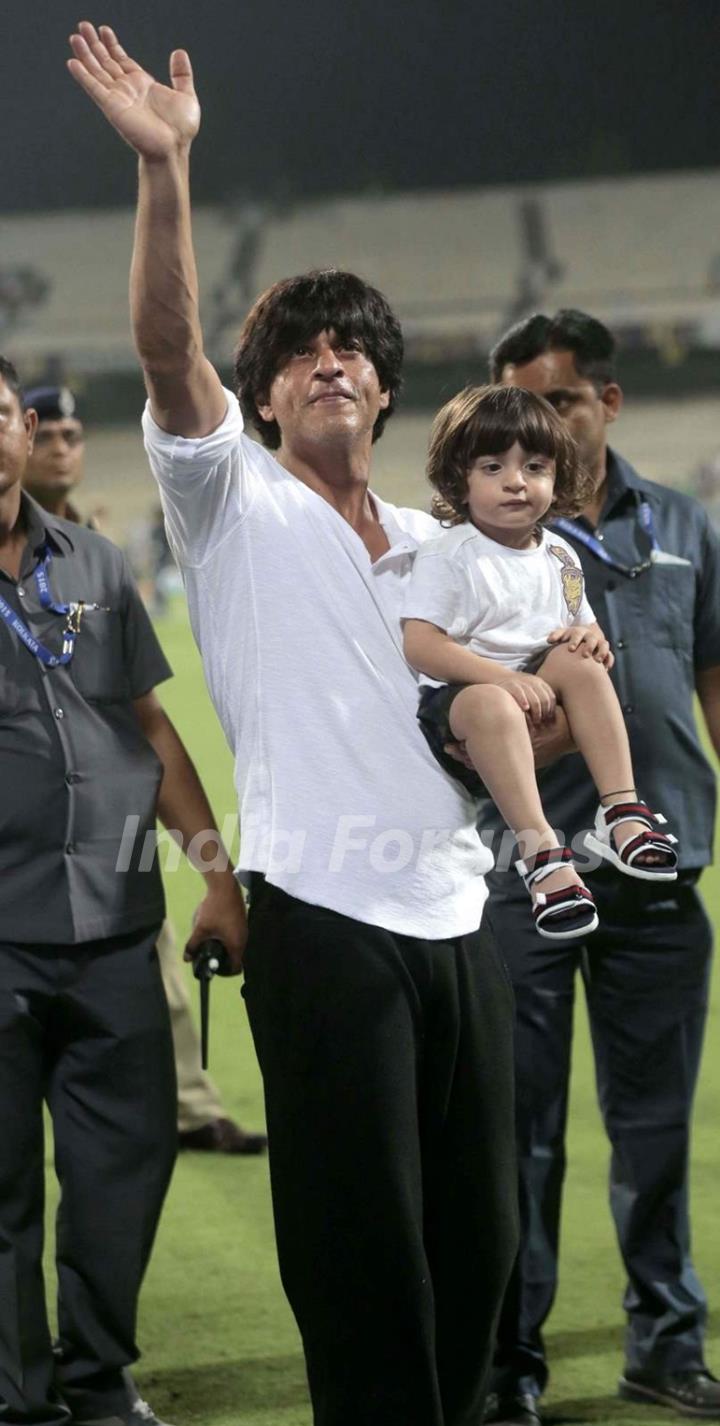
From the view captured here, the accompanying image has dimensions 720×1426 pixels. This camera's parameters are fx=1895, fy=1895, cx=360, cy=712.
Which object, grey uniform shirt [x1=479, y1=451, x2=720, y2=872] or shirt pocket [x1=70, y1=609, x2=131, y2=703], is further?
grey uniform shirt [x1=479, y1=451, x2=720, y2=872]

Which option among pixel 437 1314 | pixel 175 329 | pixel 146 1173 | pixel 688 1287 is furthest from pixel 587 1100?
pixel 175 329

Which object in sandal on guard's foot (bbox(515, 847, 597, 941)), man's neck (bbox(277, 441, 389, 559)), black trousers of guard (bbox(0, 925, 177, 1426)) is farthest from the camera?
black trousers of guard (bbox(0, 925, 177, 1426))

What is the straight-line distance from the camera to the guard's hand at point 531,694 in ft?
6.47

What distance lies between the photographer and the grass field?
2.83 meters

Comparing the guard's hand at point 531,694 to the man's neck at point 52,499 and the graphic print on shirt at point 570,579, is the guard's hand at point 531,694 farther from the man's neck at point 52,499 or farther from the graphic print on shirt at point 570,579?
the man's neck at point 52,499

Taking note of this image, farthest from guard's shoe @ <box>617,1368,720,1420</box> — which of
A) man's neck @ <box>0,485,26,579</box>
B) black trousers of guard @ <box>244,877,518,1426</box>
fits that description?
man's neck @ <box>0,485,26,579</box>

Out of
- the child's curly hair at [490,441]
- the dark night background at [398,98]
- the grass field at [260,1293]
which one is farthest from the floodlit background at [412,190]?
the child's curly hair at [490,441]

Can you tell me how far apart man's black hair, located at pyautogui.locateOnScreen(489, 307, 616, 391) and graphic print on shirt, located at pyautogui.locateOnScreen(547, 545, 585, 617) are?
0.91 metres

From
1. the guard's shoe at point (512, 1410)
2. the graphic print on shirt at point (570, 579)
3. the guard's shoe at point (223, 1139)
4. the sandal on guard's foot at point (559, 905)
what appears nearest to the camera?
the sandal on guard's foot at point (559, 905)

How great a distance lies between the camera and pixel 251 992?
1.93 metres

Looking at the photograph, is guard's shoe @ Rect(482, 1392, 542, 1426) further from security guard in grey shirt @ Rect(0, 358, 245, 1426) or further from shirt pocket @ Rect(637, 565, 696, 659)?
shirt pocket @ Rect(637, 565, 696, 659)

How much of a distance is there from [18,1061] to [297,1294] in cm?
80

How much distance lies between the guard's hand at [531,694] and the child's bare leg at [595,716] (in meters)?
0.03

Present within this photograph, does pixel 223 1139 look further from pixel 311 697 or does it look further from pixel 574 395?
pixel 311 697
